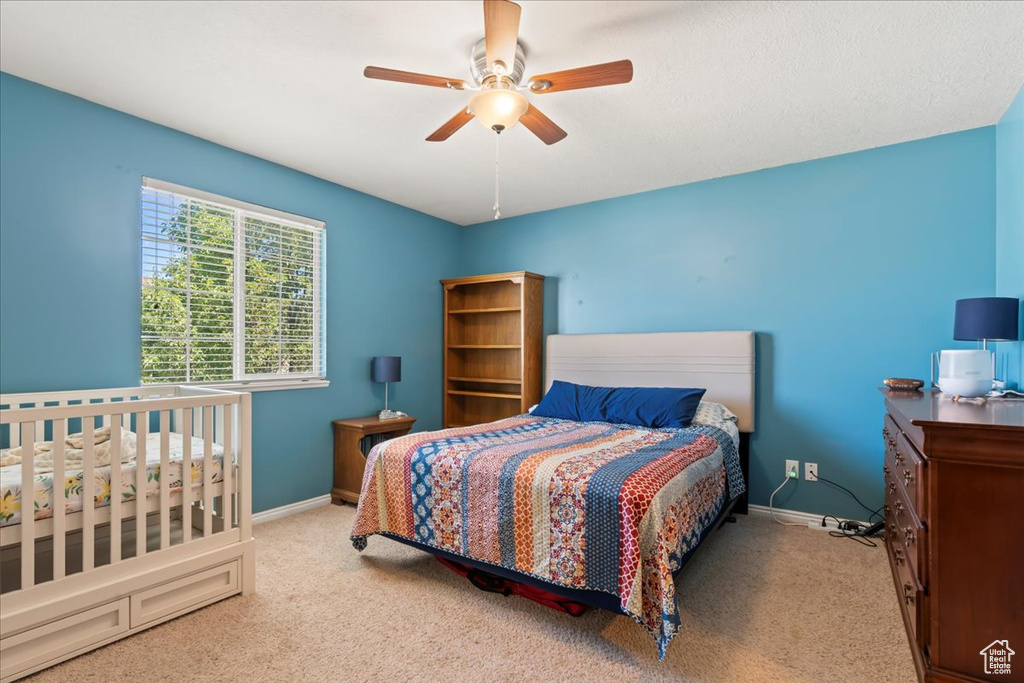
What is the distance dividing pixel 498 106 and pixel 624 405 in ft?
6.91

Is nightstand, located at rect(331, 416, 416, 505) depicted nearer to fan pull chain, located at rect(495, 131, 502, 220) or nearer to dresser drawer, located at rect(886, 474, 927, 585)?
fan pull chain, located at rect(495, 131, 502, 220)

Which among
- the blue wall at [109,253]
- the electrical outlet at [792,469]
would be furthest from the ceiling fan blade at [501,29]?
the electrical outlet at [792,469]

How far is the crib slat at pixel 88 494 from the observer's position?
1.84 m

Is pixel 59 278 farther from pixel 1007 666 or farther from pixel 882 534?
pixel 882 534

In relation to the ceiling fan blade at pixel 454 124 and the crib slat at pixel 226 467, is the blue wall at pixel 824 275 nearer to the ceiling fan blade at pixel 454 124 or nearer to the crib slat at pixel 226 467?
the ceiling fan blade at pixel 454 124

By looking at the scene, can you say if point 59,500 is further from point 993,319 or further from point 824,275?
point 824,275

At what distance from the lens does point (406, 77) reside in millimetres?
1914

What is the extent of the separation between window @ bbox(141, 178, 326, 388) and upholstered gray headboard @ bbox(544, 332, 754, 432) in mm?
2016

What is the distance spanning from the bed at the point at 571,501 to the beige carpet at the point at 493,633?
18 cm

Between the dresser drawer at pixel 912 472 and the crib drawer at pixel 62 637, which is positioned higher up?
the dresser drawer at pixel 912 472

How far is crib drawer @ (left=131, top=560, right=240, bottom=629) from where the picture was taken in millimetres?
1963

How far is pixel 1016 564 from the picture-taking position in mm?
1400

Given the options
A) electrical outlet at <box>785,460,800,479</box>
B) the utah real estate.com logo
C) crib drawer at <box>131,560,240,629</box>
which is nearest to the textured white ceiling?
electrical outlet at <box>785,460,800,479</box>

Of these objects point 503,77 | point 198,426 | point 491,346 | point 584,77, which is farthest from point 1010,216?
point 198,426
